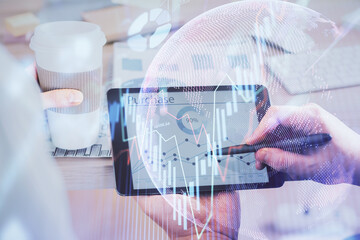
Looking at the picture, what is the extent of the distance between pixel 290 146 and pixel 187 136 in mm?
123

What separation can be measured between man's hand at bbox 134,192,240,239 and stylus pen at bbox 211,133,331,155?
0.17 feet

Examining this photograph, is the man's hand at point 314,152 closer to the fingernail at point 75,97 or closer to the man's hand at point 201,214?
the man's hand at point 201,214

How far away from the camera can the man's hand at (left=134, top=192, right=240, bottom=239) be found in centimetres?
40

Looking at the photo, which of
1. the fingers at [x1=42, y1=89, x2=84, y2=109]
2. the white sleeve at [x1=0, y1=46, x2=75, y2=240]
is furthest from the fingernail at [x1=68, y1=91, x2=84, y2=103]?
the white sleeve at [x1=0, y1=46, x2=75, y2=240]

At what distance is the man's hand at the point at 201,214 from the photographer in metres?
0.40

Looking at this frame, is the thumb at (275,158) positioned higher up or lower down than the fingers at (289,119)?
lower down

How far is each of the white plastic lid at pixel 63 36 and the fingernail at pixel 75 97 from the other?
58mm

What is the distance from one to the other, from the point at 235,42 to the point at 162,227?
0.25 metres

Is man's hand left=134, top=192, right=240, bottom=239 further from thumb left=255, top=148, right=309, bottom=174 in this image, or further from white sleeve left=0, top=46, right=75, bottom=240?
white sleeve left=0, top=46, right=75, bottom=240

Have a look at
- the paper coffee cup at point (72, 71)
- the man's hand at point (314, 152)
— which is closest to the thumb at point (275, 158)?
the man's hand at point (314, 152)

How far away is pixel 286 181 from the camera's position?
410 mm

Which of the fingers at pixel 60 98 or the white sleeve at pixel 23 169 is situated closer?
the white sleeve at pixel 23 169

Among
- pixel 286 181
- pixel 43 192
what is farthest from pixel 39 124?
pixel 286 181

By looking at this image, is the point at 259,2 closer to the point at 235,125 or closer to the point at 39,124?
the point at 235,125
